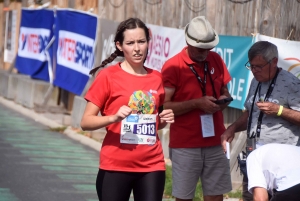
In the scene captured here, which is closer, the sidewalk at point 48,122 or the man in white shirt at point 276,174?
the man in white shirt at point 276,174

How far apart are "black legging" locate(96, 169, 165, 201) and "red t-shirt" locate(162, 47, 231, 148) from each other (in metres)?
0.91

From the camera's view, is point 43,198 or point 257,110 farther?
point 43,198

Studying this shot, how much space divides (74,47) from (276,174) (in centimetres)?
996

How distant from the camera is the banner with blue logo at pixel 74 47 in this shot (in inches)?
510

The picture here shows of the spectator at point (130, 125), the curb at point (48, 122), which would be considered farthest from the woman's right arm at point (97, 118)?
the curb at point (48, 122)

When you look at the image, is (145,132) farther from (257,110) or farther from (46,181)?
(46,181)

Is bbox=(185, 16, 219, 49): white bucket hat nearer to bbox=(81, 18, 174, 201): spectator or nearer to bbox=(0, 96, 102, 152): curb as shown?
bbox=(81, 18, 174, 201): spectator

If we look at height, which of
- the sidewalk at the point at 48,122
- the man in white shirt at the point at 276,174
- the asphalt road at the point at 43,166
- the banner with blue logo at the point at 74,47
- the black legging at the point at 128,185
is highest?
the man in white shirt at the point at 276,174

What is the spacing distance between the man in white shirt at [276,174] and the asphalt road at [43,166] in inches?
156

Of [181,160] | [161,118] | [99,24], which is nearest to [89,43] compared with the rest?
[99,24]

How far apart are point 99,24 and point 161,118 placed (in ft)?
25.4

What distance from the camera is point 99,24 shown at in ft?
41.1

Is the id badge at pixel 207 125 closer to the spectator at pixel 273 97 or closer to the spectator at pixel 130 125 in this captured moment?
the spectator at pixel 273 97

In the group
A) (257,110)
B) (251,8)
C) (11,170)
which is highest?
(251,8)
